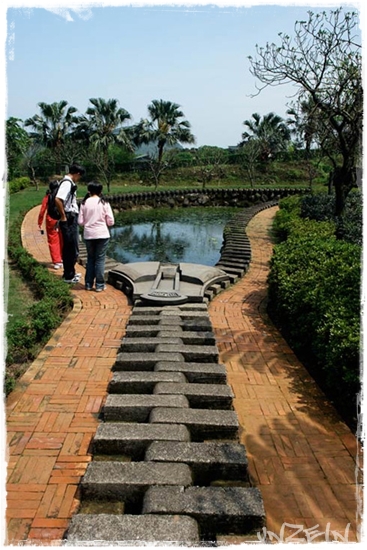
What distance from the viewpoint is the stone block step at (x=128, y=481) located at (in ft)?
7.16

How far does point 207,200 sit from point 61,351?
21.7m

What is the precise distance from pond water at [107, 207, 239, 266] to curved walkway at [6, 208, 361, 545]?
5765 millimetres

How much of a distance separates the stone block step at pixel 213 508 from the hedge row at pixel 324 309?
1.37 meters

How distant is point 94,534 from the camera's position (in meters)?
1.85

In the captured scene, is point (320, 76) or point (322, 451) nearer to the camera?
point (322, 451)

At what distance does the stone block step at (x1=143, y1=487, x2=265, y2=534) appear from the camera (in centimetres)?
198

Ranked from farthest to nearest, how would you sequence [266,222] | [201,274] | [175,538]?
1. [266,222]
2. [201,274]
3. [175,538]

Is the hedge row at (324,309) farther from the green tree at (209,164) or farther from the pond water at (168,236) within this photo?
the green tree at (209,164)

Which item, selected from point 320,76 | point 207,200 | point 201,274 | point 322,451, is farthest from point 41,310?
point 207,200

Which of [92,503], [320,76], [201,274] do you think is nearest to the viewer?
[92,503]

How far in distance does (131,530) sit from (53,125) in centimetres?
3148

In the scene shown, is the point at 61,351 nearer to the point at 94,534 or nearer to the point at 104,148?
the point at 94,534

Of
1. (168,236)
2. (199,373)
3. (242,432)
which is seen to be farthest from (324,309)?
(168,236)

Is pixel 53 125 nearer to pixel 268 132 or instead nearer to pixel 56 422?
pixel 268 132
